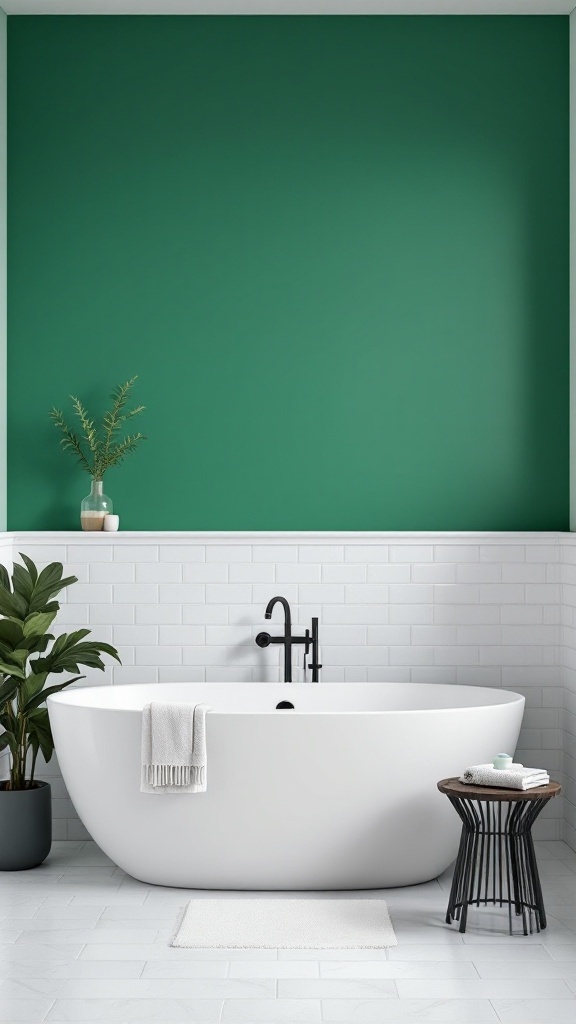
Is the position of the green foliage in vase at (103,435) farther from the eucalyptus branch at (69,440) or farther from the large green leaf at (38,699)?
the large green leaf at (38,699)

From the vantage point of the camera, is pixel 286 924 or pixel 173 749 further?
pixel 173 749

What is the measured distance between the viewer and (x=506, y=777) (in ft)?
11.9

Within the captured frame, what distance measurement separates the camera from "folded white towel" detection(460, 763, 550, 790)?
11.9 feet

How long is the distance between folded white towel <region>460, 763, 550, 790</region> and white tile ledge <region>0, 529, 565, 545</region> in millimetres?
1397

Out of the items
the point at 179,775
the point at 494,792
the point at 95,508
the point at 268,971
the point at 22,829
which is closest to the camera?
the point at 268,971

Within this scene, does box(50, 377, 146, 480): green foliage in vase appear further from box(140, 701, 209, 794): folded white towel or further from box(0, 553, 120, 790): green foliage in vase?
box(140, 701, 209, 794): folded white towel

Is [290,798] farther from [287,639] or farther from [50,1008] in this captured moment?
[50,1008]

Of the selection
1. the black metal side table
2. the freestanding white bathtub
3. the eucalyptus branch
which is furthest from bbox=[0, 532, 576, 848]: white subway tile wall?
the black metal side table

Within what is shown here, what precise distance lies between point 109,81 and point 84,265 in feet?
2.81

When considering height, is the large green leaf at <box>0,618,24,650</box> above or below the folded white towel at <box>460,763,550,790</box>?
above

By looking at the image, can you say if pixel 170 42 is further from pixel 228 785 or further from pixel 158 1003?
pixel 158 1003

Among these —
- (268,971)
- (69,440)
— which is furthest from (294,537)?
(268,971)

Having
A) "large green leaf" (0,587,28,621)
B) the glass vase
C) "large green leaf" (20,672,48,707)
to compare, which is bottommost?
"large green leaf" (20,672,48,707)

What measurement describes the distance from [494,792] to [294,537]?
1677mm
